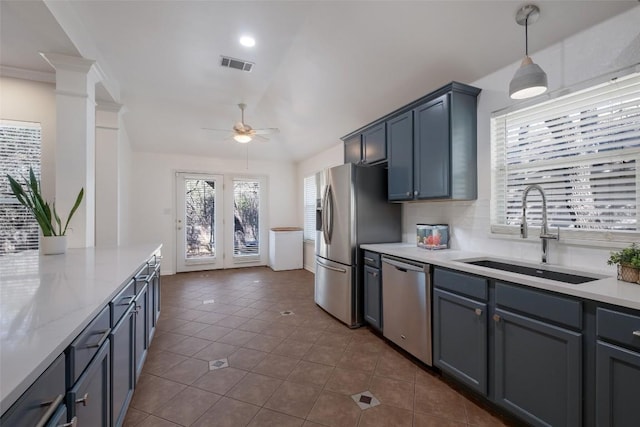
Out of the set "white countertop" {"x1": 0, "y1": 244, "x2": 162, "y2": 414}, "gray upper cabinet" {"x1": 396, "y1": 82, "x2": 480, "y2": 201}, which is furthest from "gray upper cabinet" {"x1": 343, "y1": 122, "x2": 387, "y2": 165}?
"white countertop" {"x1": 0, "y1": 244, "x2": 162, "y2": 414}

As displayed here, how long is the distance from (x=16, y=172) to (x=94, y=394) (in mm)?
3127

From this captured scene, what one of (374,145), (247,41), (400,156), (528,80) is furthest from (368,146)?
(528,80)

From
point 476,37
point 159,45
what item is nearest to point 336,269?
point 476,37

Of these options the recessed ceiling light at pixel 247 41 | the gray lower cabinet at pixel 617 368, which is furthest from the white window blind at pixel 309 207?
the gray lower cabinet at pixel 617 368

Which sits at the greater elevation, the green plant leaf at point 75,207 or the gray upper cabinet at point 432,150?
the gray upper cabinet at point 432,150

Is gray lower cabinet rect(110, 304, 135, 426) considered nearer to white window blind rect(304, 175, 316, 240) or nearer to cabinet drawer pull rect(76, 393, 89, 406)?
cabinet drawer pull rect(76, 393, 89, 406)

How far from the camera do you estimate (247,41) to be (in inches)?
114

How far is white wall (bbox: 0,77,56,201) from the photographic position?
288 cm

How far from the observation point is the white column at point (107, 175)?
3541 mm

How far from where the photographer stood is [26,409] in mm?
670

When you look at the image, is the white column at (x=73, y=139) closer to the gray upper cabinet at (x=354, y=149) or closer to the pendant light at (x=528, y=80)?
the gray upper cabinet at (x=354, y=149)

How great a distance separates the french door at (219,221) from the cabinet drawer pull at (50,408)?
5.37m

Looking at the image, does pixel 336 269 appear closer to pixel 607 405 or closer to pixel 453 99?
pixel 453 99

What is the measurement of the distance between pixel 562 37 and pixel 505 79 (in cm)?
42
